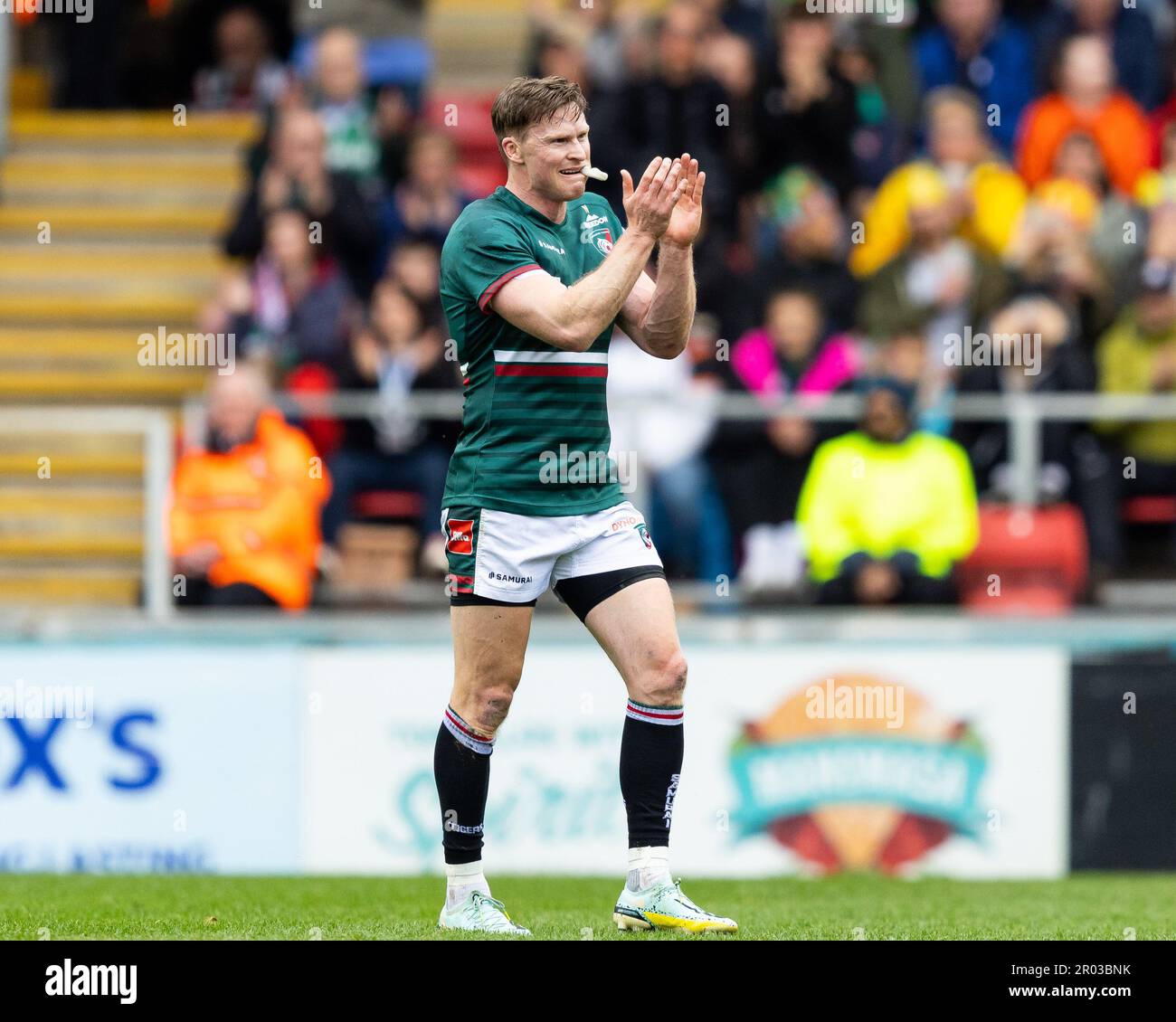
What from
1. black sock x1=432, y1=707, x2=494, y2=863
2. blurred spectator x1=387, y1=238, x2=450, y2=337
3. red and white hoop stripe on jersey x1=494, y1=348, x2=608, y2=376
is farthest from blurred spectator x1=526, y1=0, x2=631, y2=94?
black sock x1=432, y1=707, x2=494, y2=863

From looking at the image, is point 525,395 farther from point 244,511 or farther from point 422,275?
point 422,275

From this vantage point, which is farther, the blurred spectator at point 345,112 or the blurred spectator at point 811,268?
the blurred spectator at point 345,112

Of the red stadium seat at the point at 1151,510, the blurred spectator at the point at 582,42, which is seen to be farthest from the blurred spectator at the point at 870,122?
the red stadium seat at the point at 1151,510

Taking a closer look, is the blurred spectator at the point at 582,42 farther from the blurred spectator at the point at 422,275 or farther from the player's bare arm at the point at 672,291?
the player's bare arm at the point at 672,291

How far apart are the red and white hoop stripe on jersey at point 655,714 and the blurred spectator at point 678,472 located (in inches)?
180

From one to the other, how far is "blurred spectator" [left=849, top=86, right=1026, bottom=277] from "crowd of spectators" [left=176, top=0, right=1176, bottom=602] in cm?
2

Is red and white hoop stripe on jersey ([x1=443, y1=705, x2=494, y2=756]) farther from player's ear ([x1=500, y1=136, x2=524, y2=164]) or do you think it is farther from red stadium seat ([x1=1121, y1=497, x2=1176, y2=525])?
red stadium seat ([x1=1121, y1=497, x2=1176, y2=525])

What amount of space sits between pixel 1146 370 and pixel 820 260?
1.94 metres

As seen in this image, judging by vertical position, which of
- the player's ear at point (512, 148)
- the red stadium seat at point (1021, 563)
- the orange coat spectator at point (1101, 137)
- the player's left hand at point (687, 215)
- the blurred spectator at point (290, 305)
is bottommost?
the red stadium seat at point (1021, 563)

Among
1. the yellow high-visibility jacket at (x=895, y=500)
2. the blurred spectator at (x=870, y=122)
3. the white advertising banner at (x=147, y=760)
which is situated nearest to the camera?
the white advertising banner at (x=147, y=760)

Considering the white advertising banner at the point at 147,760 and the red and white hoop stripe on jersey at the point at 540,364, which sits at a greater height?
the red and white hoop stripe on jersey at the point at 540,364

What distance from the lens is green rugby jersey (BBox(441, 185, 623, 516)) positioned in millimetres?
6633

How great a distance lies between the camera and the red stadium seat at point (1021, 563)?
11336 millimetres

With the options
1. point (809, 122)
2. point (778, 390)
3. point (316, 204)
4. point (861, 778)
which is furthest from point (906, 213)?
point (861, 778)
